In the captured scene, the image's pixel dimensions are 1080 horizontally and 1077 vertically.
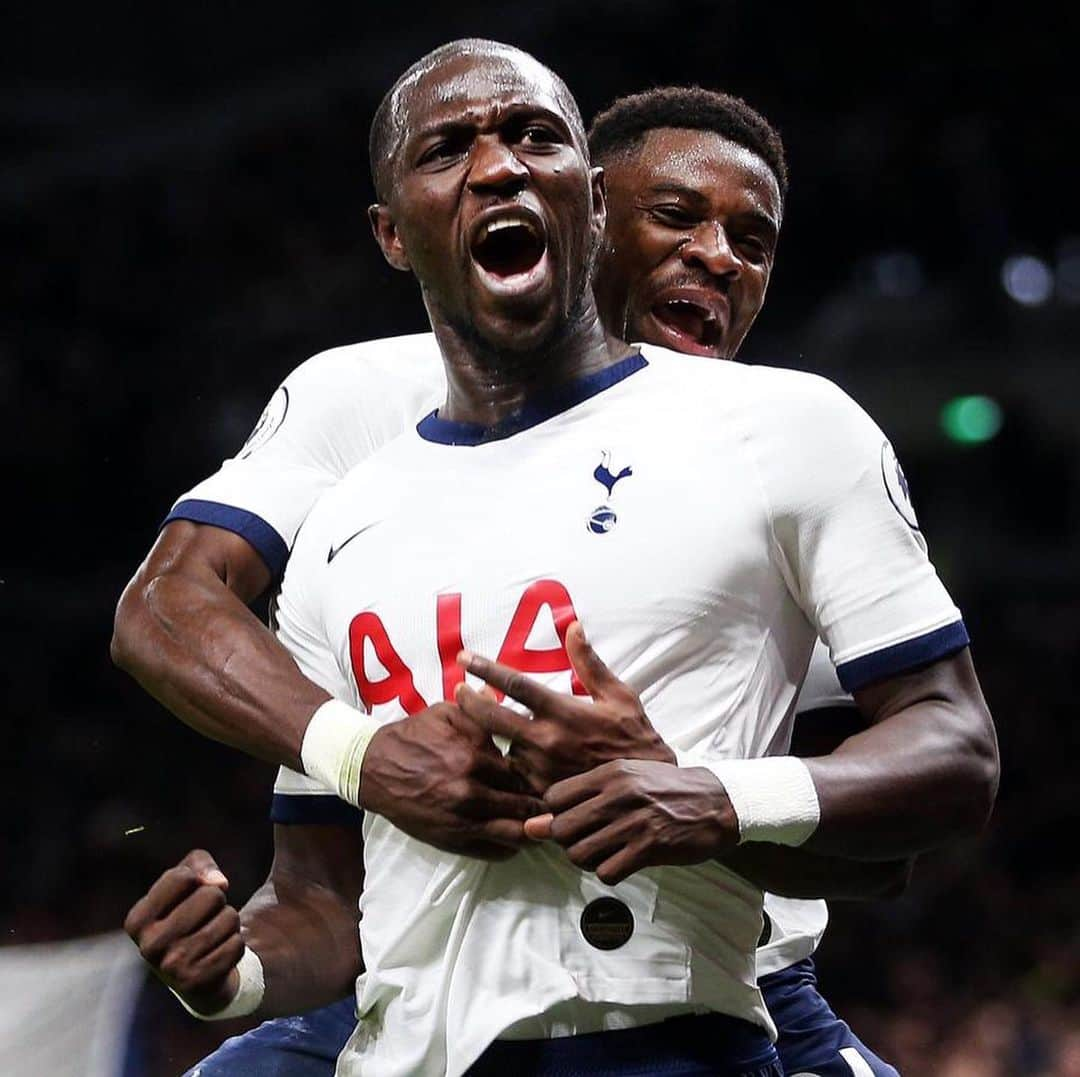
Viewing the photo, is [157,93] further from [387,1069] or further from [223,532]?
[387,1069]

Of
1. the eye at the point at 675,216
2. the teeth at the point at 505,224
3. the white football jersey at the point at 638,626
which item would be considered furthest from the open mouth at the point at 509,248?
the eye at the point at 675,216

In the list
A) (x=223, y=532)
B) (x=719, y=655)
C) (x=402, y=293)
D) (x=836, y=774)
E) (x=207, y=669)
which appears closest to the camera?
(x=836, y=774)

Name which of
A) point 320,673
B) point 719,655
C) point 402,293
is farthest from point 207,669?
point 402,293

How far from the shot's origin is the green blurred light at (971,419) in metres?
7.96

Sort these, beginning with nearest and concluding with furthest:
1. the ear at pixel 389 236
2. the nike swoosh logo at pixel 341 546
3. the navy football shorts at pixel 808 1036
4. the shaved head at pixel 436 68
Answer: the nike swoosh logo at pixel 341 546, the shaved head at pixel 436 68, the ear at pixel 389 236, the navy football shorts at pixel 808 1036

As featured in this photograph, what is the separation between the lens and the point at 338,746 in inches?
79.4

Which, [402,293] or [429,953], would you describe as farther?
[402,293]

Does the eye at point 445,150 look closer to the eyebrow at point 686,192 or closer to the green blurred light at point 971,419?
the eyebrow at point 686,192

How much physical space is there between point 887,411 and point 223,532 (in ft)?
19.4

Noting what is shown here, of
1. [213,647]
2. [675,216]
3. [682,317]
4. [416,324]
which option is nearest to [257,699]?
[213,647]

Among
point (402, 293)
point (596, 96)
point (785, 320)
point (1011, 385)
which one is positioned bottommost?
point (1011, 385)

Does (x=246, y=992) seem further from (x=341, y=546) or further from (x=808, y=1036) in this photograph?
(x=808, y=1036)

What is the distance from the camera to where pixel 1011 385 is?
26.3ft

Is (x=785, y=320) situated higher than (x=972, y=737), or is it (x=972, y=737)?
(x=972, y=737)
